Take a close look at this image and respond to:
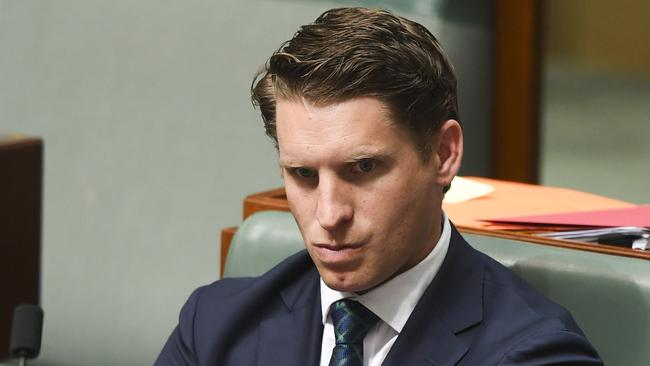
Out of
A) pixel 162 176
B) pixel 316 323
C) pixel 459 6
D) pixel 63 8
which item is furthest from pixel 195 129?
pixel 316 323

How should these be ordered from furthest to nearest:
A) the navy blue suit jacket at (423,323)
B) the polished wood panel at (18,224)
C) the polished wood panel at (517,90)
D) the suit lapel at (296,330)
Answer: the polished wood panel at (517,90) → the polished wood panel at (18,224) → the suit lapel at (296,330) → the navy blue suit jacket at (423,323)

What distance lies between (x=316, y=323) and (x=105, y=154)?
7.64 ft

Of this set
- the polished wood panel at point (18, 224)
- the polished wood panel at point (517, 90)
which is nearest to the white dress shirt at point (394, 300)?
the polished wood panel at point (18, 224)

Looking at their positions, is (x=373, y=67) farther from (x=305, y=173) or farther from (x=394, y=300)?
(x=394, y=300)

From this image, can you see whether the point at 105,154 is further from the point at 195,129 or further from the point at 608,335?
the point at 608,335

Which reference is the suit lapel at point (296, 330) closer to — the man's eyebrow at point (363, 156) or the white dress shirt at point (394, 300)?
the white dress shirt at point (394, 300)

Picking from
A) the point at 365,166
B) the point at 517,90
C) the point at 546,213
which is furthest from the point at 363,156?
the point at 517,90

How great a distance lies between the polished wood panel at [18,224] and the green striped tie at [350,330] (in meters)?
1.64

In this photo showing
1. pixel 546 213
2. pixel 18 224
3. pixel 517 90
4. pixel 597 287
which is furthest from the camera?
pixel 517 90

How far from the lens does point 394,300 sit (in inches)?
57.7

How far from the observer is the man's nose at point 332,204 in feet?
4.48

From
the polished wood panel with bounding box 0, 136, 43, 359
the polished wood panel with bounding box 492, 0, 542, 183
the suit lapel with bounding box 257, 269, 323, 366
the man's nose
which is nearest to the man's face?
the man's nose

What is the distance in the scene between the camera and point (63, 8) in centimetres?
375

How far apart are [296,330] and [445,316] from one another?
20 centimetres
